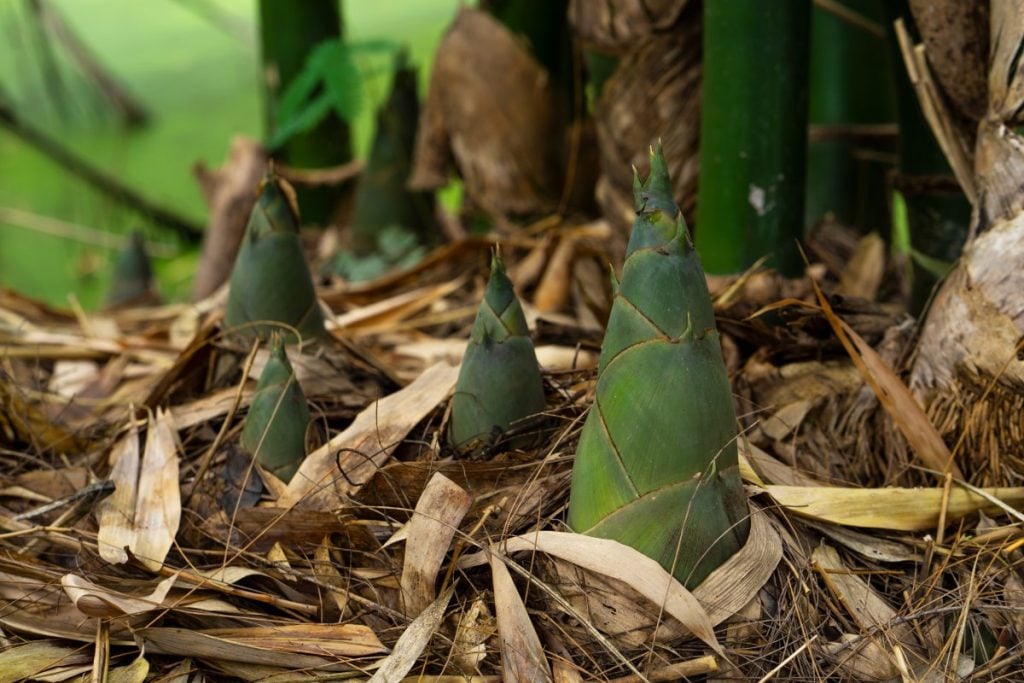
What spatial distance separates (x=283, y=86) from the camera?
179 cm

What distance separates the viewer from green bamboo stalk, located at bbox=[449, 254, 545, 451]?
81cm

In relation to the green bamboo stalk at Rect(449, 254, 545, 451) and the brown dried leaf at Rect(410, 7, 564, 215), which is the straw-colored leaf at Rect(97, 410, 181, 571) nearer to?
the green bamboo stalk at Rect(449, 254, 545, 451)

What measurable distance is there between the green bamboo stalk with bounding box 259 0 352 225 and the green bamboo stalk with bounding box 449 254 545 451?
3.39 ft

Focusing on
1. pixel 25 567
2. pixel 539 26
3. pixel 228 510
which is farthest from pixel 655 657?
pixel 539 26

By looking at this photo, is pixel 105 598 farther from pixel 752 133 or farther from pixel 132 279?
pixel 132 279

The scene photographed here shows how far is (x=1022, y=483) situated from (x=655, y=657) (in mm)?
335

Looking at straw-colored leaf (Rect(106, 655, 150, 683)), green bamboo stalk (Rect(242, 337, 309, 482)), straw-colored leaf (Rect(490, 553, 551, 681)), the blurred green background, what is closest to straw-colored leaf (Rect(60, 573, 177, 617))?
straw-colored leaf (Rect(106, 655, 150, 683))

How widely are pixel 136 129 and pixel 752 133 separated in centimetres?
219

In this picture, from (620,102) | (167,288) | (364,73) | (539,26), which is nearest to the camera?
(620,102)

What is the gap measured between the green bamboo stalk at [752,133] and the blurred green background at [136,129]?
1.36m

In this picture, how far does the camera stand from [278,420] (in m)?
0.88

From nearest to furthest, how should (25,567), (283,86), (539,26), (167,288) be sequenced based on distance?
1. (25,567)
2. (539,26)
3. (283,86)
4. (167,288)

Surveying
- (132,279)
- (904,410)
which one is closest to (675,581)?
(904,410)

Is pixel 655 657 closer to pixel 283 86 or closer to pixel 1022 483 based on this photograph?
pixel 1022 483
